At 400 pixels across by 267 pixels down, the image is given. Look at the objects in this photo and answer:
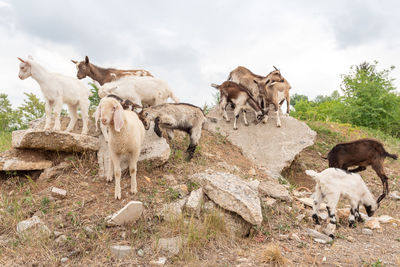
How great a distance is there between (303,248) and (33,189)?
479cm

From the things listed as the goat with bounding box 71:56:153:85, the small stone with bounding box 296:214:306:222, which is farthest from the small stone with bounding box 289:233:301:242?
the goat with bounding box 71:56:153:85

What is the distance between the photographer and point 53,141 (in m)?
5.53

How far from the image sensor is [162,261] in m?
3.78

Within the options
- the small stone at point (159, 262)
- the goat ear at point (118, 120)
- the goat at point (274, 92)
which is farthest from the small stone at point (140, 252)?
the goat at point (274, 92)

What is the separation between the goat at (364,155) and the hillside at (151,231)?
1.42m

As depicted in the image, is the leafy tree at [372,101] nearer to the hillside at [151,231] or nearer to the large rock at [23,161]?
the hillside at [151,231]

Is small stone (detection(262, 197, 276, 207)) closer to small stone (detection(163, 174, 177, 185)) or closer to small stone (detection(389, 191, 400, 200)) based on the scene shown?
small stone (detection(163, 174, 177, 185))

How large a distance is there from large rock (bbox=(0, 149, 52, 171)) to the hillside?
0.89 feet

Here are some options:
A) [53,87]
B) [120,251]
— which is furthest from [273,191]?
[53,87]

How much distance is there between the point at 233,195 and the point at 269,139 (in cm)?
441

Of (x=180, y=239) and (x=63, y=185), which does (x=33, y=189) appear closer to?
(x=63, y=185)

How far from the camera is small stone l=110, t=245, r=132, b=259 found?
3897 millimetres

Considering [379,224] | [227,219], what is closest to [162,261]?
[227,219]

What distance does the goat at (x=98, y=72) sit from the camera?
24.7ft
